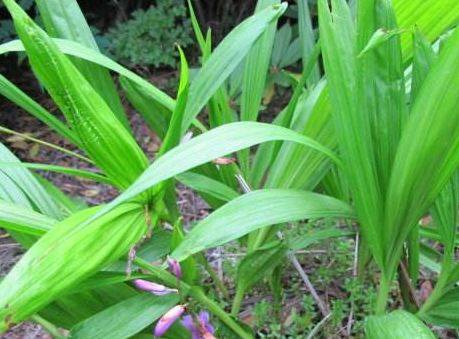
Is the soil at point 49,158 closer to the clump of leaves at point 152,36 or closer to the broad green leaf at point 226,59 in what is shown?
the clump of leaves at point 152,36

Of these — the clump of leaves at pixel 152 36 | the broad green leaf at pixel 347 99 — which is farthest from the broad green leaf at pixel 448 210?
the clump of leaves at pixel 152 36

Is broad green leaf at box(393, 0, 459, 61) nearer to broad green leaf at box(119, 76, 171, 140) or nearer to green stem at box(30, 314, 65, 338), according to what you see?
broad green leaf at box(119, 76, 171, 140)

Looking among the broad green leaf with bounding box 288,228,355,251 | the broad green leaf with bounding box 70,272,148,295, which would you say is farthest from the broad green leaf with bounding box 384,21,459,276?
the broad green leaf with bounding box 70,272,148,295

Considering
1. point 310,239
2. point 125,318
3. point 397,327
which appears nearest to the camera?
point 397,327

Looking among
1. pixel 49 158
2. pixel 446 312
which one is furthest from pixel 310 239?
pixel 49 158

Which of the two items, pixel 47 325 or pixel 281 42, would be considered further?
pixel 281 42

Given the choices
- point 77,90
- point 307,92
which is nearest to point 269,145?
point 307,92

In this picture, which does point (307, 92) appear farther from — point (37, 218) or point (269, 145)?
point (37, 218)

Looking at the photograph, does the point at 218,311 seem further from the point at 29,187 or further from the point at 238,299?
the point at 29,187
